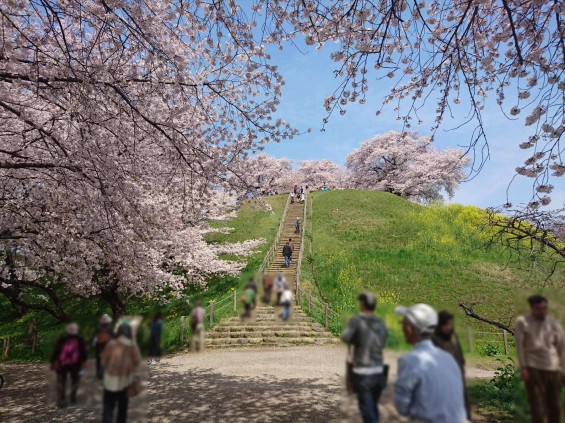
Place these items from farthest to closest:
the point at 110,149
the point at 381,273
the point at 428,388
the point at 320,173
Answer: the point at 320,173, the point at 110,149, the point at 381,273, the point at 428,388

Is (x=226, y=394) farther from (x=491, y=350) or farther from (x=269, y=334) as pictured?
(x=491, y=350)

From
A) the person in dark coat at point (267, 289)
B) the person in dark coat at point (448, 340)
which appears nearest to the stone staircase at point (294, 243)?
the person in dark coat at point (267, 289)

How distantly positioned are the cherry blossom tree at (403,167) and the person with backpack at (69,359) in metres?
71.3

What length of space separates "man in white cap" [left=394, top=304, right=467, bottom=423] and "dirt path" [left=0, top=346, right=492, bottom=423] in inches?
202

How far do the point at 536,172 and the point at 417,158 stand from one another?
70.8 meters

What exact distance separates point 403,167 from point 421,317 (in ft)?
247

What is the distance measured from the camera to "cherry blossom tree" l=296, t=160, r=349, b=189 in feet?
283

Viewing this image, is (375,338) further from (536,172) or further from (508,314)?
(508,314)

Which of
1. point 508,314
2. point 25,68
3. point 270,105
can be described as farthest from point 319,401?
point 508,314

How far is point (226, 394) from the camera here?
9672 millimetres

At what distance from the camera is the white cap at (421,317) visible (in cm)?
136

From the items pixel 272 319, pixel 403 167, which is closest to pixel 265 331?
pixel 272 319

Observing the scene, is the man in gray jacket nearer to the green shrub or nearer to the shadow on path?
the shadow on path

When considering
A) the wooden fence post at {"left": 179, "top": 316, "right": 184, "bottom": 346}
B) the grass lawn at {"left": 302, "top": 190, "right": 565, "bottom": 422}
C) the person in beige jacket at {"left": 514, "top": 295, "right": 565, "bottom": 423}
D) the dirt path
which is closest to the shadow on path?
the dirt path
